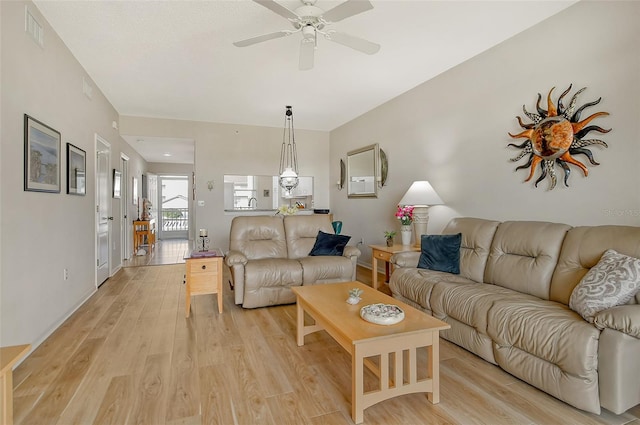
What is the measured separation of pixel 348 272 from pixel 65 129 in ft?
11.0

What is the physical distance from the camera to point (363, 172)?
591 cm

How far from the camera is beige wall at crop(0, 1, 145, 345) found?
228 centimetres

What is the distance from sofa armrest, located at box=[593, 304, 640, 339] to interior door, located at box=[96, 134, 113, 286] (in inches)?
203

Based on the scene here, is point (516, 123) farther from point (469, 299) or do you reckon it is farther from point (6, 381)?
point (6, 381)

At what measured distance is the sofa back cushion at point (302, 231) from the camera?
4.30m

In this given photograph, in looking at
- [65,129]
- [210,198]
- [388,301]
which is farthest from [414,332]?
[210,198]

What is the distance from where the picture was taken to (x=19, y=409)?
6.11 feet

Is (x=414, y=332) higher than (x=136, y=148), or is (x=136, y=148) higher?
(x=136, y=148)

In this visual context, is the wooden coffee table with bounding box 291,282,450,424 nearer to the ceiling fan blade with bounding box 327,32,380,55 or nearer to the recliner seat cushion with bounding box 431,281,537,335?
the recliner seat cushion with bounding box 431,281,537,335

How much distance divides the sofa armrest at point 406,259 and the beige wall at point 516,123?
0.89 meters

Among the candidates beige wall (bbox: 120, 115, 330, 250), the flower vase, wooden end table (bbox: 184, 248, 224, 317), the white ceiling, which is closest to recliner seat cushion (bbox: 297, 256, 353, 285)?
the flower vase

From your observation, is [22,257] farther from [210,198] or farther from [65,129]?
[210,198]

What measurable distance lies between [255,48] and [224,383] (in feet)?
10.0

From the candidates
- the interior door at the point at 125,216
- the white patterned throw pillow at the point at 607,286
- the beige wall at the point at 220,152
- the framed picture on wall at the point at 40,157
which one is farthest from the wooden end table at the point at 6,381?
Answer: the interior door at the point at 125,216
